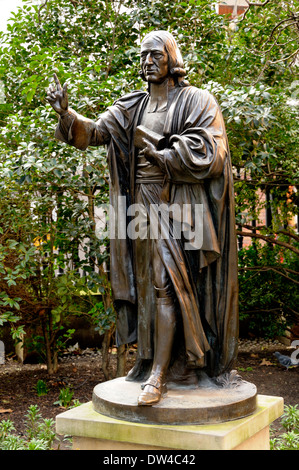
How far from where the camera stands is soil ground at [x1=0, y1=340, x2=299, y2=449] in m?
6.41

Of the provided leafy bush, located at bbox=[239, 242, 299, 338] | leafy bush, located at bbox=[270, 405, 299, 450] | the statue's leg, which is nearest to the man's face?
the statue's leg

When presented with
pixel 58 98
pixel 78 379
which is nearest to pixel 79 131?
pixel 58 98

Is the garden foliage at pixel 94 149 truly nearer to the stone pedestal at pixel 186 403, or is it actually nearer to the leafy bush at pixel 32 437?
the leafy bush at pixel 32 437

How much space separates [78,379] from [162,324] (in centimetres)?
420

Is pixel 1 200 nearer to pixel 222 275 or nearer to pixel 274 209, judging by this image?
pixel 222 275

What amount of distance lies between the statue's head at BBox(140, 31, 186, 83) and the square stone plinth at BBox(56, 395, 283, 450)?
7.27ft

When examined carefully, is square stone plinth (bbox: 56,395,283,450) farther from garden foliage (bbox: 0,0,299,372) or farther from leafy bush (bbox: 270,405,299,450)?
garden foliage (bbox: 0,0,299,372)

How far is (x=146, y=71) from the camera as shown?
3.76 m

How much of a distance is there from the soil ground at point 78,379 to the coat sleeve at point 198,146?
10.1 feet

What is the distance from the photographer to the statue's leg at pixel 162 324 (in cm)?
351

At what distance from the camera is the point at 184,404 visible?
3287 millimetres

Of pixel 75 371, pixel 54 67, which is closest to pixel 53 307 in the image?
pixel 75 371

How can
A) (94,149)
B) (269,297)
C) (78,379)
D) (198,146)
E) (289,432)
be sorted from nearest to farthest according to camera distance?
(198,146), (289,432), (94,149), (78,379), (269,297)

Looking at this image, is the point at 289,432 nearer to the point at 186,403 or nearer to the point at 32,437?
the point at 186,403
